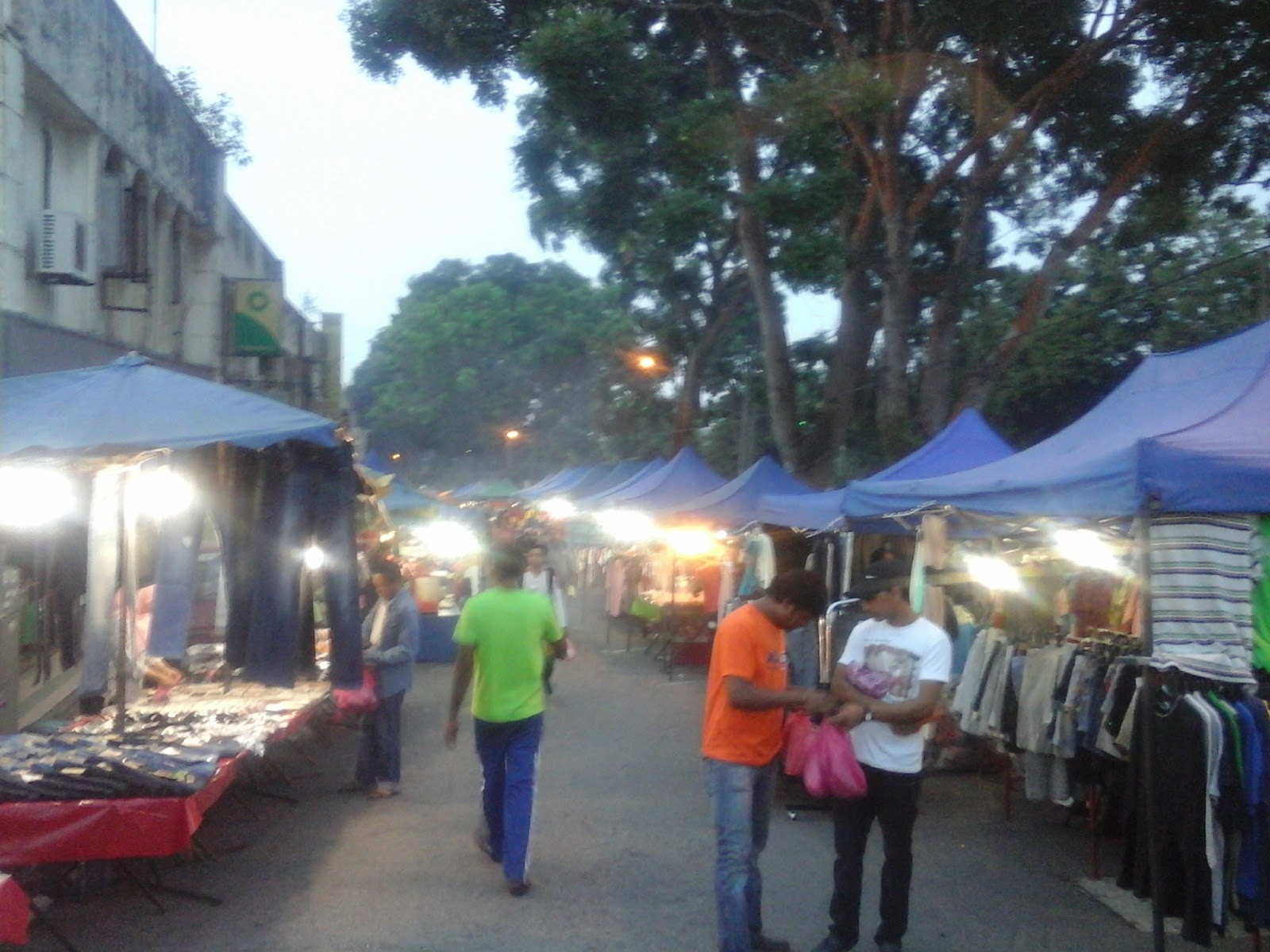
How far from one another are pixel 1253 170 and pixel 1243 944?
1394 cm

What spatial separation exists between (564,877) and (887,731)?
8.02 feet

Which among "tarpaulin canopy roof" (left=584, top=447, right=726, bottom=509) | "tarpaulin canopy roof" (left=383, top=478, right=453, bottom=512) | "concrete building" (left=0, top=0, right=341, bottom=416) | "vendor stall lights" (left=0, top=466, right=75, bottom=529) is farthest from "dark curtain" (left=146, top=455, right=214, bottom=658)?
"tarpaulin canopy roof" (left=383, top=478, right=453, bottom=512)

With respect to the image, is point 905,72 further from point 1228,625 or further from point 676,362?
point 676,362

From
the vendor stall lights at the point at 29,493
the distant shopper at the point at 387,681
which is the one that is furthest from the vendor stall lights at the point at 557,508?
the vendor stall lights at the point at 29,493

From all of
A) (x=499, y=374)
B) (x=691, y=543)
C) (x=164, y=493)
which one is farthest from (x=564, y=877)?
(x=499, y=374)

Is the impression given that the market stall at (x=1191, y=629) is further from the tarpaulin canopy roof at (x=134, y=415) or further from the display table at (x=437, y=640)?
the display table at (x=437, y=640)

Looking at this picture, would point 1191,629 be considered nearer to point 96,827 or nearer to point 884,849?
point 884,849

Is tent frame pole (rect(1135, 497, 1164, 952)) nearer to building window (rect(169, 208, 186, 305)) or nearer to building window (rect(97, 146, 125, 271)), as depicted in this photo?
building window (rect(97, 146, 125, 271))

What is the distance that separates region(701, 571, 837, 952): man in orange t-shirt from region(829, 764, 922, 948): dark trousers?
1.49ft

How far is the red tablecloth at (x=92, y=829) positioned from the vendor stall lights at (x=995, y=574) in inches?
245

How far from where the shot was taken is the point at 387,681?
949cm

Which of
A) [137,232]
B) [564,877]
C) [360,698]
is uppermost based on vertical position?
[137,232]

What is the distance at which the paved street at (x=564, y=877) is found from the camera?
651 centimetres

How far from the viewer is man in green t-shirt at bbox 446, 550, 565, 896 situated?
7129 mm
